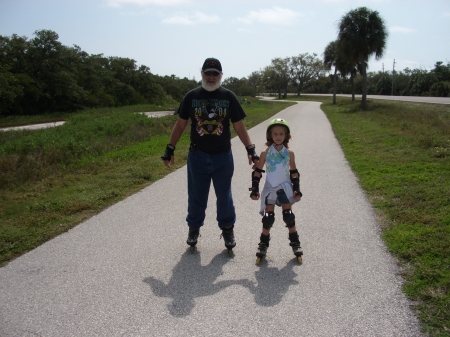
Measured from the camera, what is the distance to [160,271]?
3.58 metres

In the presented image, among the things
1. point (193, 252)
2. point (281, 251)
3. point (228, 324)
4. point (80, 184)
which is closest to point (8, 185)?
point (80, 184)

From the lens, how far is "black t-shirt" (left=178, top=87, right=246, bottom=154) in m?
3.79

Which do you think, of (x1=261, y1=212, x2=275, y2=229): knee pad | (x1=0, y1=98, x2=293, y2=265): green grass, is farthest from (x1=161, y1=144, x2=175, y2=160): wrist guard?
(x1=0, y1=98, x2=293, y2=265): green grass

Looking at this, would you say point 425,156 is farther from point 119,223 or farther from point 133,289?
point 133,289

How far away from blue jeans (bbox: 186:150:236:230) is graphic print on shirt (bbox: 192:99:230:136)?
0.83 feet

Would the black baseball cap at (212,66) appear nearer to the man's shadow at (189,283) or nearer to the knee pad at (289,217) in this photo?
the knee pad at (289,217)

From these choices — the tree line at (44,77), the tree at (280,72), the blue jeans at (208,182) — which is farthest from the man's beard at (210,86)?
the tree at (280,72)

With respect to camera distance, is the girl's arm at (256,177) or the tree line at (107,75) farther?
the tree line at (107,75)

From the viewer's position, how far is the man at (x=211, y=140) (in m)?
3.78

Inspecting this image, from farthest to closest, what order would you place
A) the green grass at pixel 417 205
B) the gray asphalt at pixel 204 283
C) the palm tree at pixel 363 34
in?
1. the palm tree at pixel 363 34
2. the green grass at pixel 417 205
3. the gray asphalt at pixel 204 283

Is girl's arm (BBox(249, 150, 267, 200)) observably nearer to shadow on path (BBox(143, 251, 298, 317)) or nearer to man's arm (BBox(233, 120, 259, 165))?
man's arm (BBox(233, 120, 259, 165))

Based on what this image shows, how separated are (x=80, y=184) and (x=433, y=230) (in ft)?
20.1

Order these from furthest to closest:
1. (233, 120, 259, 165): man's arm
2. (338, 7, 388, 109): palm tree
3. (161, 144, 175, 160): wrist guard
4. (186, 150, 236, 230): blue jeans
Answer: (338, 7, 388, 109): palm tree, (161, 144, 175, 160): wrist guard, (233, 120, 259, 165): man's arm, (186, 150, 236, 230): blue jeans

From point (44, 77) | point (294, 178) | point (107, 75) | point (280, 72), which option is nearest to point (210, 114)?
point (294, 178)
